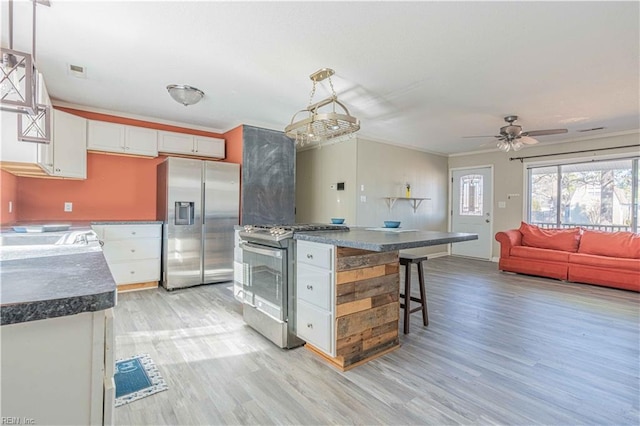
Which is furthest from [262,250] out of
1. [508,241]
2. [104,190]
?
[508,241]

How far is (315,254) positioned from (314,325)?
0.51 m

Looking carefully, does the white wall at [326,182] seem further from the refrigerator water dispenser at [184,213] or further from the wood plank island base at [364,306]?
the wood plank island base at [364,306]

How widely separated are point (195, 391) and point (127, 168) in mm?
3644

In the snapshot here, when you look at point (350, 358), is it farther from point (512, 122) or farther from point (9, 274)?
point (512, 122)

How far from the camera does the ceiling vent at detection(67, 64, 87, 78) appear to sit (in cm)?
287

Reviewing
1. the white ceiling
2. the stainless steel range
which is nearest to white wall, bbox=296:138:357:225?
the white ceiling

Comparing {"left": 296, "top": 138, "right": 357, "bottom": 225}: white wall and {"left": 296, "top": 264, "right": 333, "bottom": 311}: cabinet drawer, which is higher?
{"left": 296, "top": 138, "right": 357, "bottom": 225}: white wall

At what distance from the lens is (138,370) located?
2082 mm

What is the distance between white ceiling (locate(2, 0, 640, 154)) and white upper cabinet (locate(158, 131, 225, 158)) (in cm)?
39

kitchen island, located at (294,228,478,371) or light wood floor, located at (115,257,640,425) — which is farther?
kitchen island, located at (294,228,478,371)

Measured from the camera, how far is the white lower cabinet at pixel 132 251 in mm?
3789

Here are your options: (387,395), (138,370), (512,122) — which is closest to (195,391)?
(138,370)

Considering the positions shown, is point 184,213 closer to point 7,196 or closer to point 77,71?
point 7,196

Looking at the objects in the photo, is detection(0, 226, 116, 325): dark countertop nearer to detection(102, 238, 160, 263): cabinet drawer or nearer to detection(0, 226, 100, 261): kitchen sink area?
detection(0, 226, 100, 261): kitchen sink area
